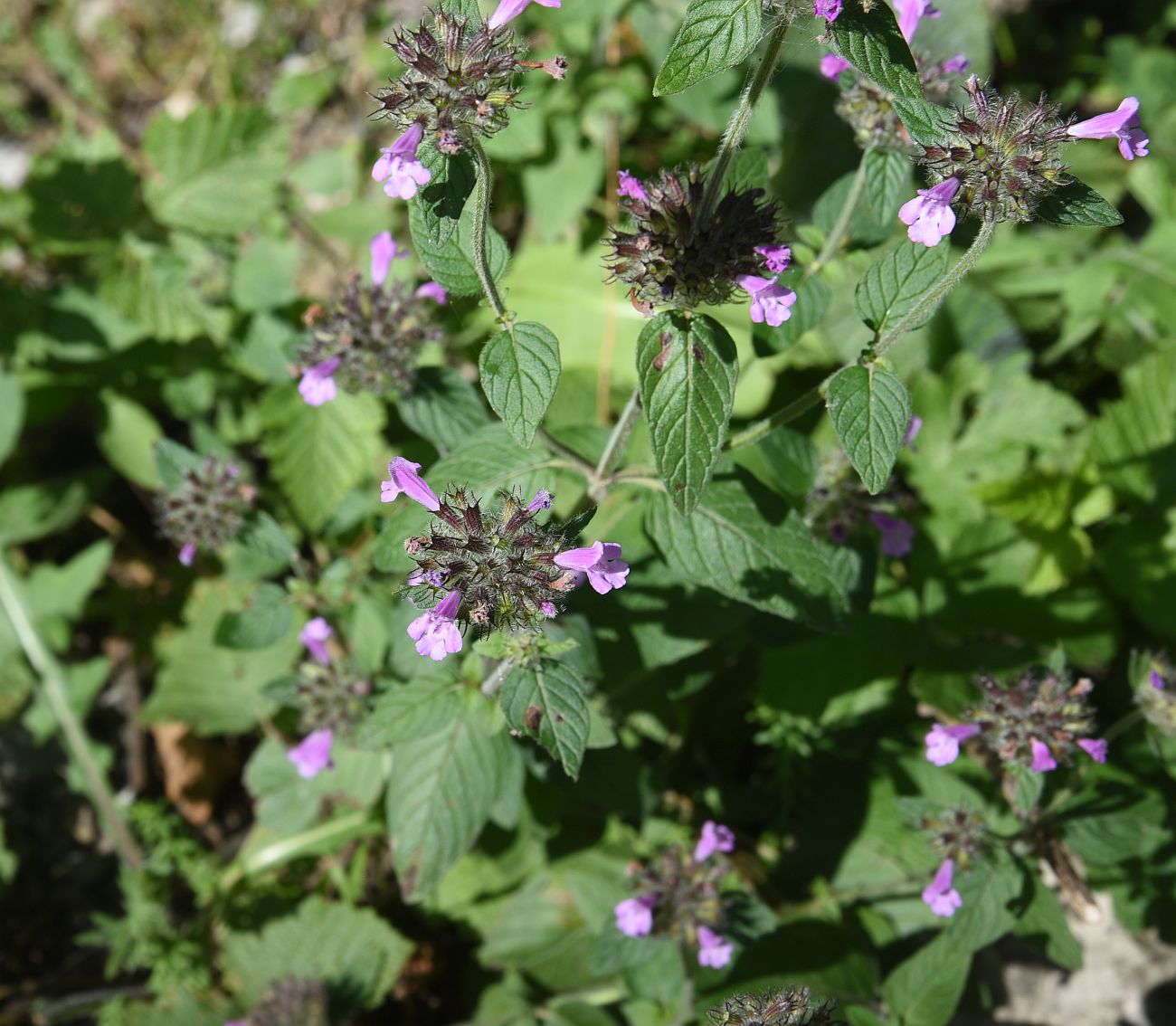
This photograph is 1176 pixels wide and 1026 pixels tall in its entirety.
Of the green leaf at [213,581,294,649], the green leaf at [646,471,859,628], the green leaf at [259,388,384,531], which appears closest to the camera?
the green leaf at [646,471,859,628]

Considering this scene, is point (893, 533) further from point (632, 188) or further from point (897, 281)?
point (632, 188)

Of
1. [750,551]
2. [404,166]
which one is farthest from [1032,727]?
[404,166]

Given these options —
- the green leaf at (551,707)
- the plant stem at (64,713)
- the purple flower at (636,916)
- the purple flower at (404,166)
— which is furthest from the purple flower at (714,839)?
the plant stem at (64,713)

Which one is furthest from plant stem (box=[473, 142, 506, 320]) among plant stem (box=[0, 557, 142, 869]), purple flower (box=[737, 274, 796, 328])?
plant stem (box=[0, 557, 142, 869])

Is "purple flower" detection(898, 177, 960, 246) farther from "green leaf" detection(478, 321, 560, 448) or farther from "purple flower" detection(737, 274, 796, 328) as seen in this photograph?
"green leaf" detection(478, 321, 560, 448)

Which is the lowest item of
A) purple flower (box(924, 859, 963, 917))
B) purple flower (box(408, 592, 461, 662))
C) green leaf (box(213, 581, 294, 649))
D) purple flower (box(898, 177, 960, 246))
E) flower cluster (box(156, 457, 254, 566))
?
purple flower (box(924, 859, 963, 917))
